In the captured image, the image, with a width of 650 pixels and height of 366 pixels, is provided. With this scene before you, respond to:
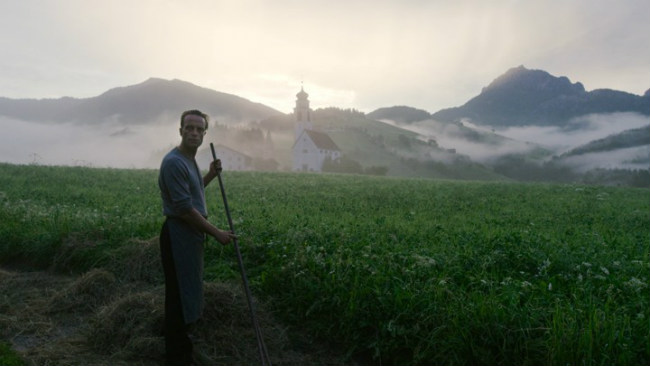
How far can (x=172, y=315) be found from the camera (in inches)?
188

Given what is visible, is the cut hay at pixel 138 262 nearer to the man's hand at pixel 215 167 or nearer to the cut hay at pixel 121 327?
the cut hay at pixel 121 327

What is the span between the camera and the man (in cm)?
454

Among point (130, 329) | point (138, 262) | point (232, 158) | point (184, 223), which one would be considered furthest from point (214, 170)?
point (232, 158)

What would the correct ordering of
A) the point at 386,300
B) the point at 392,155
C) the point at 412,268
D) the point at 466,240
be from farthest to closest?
the point at 392,155, the point at 466,240, the point at 412,268, the point at 386,300

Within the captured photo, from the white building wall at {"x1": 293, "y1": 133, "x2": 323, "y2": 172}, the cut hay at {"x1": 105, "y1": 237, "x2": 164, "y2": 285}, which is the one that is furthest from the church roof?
the cut hay at {"x1": 105, "y1": 237, "x2": 164, "y2": 285}

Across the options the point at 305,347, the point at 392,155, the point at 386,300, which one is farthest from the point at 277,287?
the point at 392,155

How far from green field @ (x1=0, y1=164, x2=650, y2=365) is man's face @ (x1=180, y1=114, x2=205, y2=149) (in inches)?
111

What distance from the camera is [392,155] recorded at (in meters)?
147

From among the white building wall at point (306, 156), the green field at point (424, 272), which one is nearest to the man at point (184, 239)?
the green field at point (424, 272)

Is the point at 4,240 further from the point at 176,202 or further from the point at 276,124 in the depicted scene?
the point at 276,124

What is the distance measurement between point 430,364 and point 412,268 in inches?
66.3

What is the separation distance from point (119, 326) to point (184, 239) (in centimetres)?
190

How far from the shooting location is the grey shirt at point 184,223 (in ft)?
14.7

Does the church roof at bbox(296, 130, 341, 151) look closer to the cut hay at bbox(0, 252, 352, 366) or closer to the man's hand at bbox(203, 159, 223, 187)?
the cut hay at bbox(0, 252, 352, 366)
